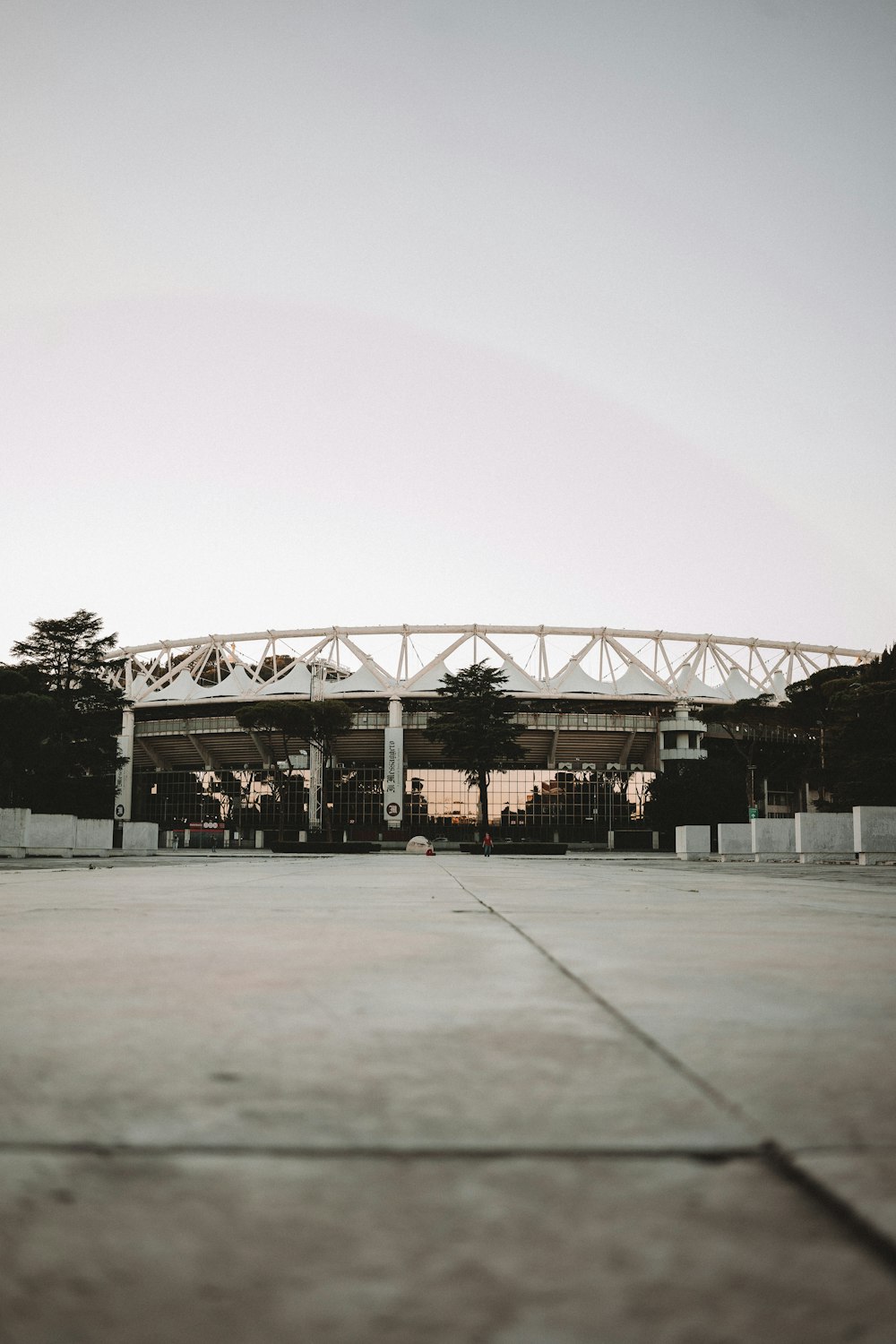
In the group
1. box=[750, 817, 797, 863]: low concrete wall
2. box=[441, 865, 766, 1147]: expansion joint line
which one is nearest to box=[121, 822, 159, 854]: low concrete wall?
box=[750, 817, 797, 863]: low concrete wall

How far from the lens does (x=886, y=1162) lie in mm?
1188

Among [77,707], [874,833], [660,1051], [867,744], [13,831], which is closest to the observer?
[660,1051]

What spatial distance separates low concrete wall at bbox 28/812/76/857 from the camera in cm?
2702

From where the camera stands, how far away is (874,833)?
22406 mm

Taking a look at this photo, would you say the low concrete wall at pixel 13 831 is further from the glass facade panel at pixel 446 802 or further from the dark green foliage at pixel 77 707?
the glass facade panel at pixel 446 802

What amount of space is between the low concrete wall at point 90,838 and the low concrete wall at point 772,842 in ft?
61.8

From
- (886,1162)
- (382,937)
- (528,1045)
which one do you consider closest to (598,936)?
(382,937)

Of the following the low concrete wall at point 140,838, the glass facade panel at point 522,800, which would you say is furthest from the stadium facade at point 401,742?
the low concrete wall at point 140,838

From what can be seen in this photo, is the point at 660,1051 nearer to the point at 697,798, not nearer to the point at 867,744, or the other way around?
the point at 867,744

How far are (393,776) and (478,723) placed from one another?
1958 centimetres

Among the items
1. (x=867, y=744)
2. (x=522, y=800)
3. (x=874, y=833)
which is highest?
(x=867, y=744)

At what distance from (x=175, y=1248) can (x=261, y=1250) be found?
3.4 inches

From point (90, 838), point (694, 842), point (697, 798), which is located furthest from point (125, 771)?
point (694, 842)

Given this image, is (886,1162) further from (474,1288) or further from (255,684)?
(255,684)
